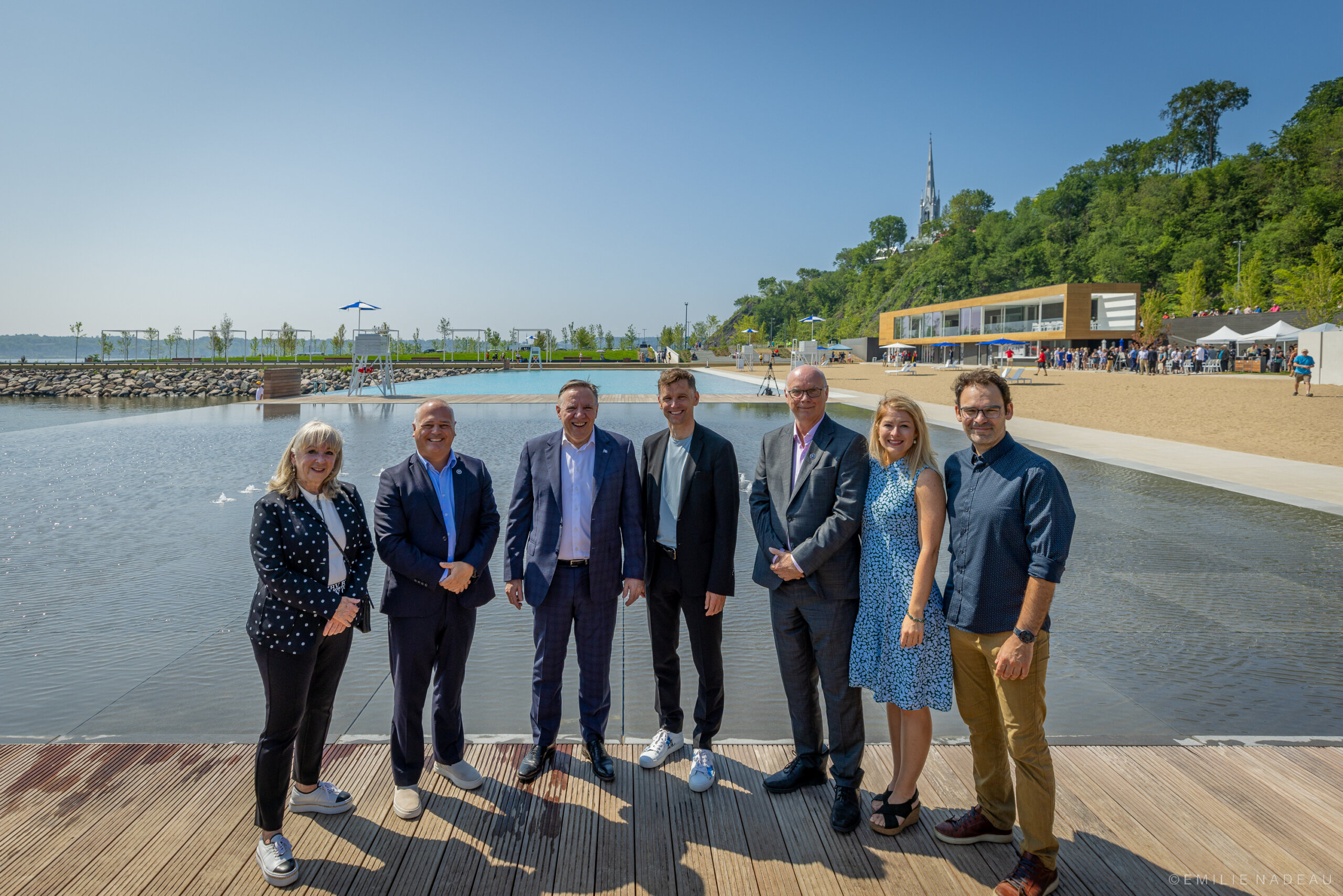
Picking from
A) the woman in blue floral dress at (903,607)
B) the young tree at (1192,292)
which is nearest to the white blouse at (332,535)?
the woman in blue floral dress at (903,607)

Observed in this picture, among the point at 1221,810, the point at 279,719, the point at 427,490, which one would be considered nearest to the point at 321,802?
the point at 279,719

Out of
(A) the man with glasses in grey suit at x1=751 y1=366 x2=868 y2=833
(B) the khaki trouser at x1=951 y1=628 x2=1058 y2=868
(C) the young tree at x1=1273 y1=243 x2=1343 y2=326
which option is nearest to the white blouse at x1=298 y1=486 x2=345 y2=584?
(A) the man with glasses in grey suit at x1=751 y1=366 x2=868 y2=833

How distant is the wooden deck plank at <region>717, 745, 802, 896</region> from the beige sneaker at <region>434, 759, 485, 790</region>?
103cm

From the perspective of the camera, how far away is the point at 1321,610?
5512mm

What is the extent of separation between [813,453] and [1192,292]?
7289 centimetres

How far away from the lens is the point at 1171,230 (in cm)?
7500

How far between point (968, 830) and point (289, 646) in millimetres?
2602

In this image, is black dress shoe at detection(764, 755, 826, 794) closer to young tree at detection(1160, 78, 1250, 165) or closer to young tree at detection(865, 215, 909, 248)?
young tree at detection(1160, 78, 1250, 165)

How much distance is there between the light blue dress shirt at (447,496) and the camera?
328 cm

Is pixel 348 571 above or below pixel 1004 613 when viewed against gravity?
above

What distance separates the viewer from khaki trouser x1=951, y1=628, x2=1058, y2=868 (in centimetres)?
262

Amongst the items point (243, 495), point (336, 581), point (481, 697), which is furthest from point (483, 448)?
point (336, 581)

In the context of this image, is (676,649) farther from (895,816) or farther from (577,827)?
(895,816)

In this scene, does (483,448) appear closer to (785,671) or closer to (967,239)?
(785,671)
